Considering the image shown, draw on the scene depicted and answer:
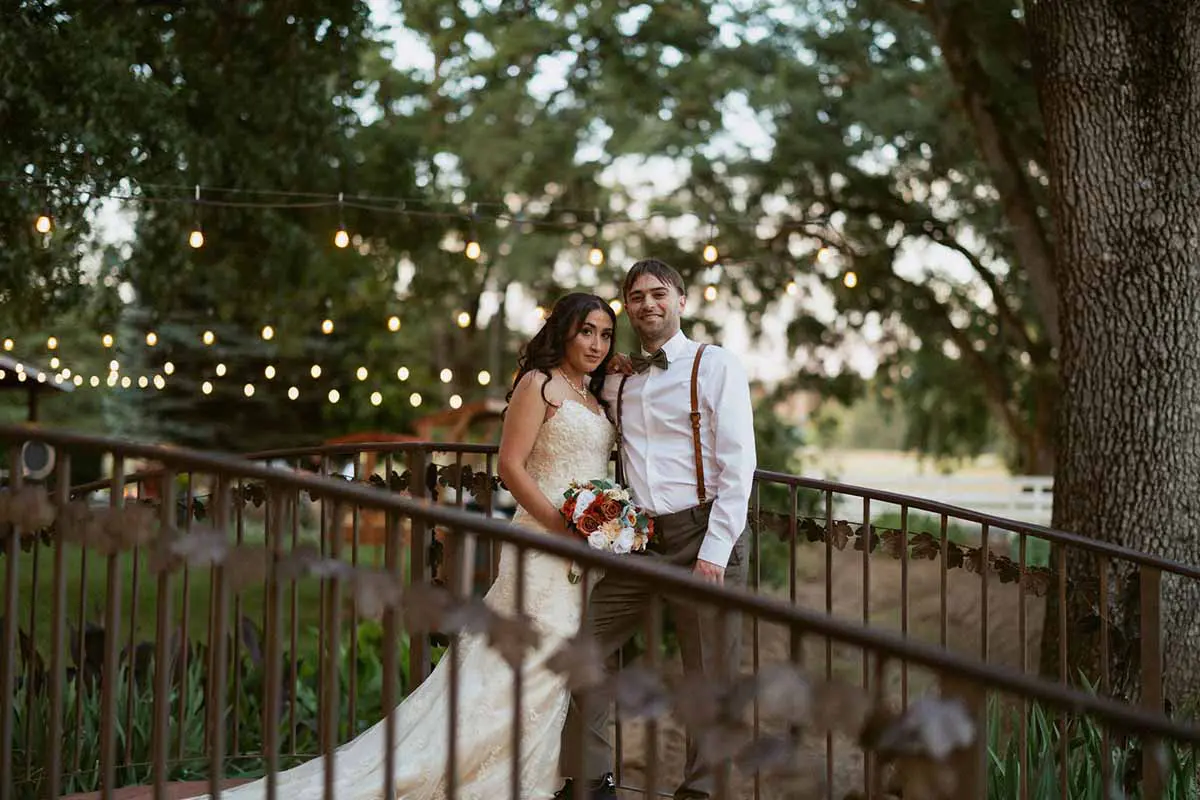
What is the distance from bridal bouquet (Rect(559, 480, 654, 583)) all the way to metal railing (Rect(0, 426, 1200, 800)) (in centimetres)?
26

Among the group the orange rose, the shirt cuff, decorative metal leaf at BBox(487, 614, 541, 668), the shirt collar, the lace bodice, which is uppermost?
the shirt collar

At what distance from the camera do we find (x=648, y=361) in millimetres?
3883

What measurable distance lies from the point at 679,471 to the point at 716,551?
0.30 meters

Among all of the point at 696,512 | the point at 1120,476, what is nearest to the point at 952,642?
the point at 1120,476

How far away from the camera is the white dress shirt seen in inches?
146

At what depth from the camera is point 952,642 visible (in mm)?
9406

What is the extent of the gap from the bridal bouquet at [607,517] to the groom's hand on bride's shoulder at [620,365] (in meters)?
0.42

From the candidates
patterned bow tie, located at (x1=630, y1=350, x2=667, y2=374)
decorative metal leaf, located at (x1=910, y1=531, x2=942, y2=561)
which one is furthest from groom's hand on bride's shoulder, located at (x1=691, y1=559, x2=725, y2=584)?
decorative metal leaf, located at (x1=910, y1=531, x2=942, y2=561)

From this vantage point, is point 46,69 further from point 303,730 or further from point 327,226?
point 303,730

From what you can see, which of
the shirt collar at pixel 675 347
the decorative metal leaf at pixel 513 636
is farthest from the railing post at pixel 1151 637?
the decorative metal leaf at pixel 513 636

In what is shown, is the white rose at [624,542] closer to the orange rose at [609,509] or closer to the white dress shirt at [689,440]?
the orange rose at [609,509]

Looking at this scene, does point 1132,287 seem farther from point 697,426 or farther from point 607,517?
point 607,517

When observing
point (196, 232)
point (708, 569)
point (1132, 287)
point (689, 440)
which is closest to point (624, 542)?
point (708, 569)

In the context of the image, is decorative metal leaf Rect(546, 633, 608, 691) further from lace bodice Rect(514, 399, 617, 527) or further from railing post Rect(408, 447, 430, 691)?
lace bodice Rect(514, 399, 617, 527)
